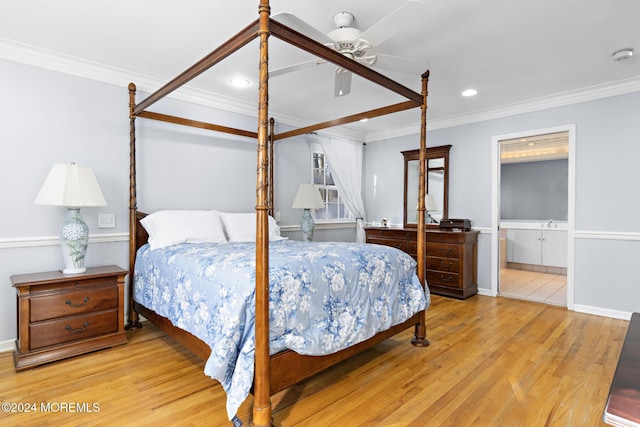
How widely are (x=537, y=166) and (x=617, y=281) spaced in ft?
13.0

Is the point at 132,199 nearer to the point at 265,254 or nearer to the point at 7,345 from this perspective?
the point at 7,345

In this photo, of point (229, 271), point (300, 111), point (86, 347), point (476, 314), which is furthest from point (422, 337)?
point (300, 111)

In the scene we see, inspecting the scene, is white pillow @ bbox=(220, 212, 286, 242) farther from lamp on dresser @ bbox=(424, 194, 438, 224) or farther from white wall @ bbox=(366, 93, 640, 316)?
white wall @ bbox=(366, 93, 640, 316)

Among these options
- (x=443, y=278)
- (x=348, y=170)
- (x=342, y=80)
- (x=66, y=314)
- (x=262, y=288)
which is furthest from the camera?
(x=348, y=170)

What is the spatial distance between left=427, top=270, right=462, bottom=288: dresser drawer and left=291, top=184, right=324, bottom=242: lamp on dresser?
1.76 m

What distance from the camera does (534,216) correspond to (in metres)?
6.84

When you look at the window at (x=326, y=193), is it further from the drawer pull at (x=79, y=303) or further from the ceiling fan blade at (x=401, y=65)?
the drawer pull at (x=79, y=303)

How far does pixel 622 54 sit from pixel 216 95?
3.89 metres

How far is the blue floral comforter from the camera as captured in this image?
171cm

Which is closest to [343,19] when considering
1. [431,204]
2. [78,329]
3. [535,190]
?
[78,329]

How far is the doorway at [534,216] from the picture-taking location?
5562mm

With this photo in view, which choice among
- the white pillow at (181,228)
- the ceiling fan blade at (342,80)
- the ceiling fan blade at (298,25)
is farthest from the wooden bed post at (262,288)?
the white pillow at (181,228)

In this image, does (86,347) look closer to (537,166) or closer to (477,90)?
(477,90)

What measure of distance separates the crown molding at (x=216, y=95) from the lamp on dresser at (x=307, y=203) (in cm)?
103
